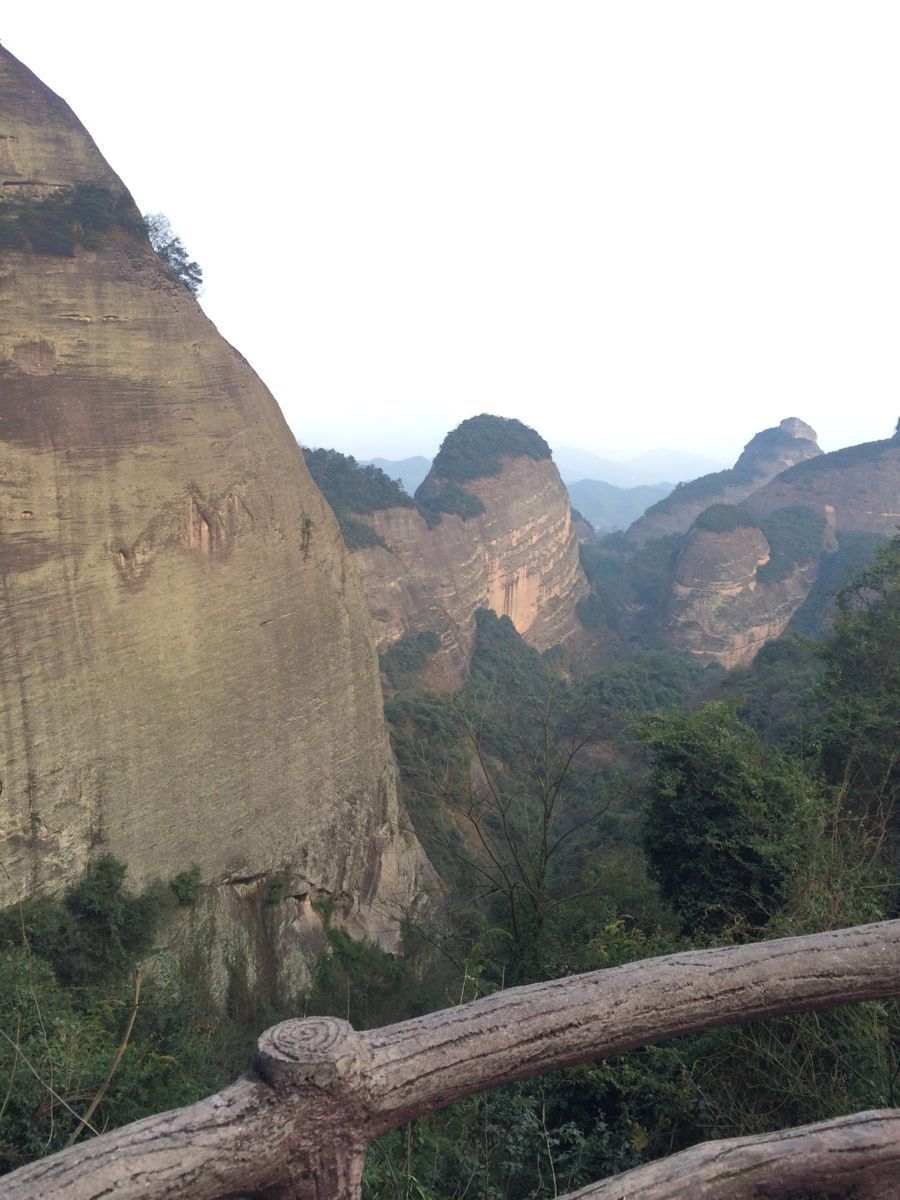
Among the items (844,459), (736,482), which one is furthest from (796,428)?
(844,459)

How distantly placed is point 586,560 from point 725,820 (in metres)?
60.4

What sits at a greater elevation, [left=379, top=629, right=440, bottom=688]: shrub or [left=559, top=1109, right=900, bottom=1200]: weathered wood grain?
[left=559, top=1109, right=900, bottom=1200]: weathered wood grain

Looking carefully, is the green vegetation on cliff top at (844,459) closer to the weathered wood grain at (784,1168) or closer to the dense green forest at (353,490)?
the dense green forest at (353,490)

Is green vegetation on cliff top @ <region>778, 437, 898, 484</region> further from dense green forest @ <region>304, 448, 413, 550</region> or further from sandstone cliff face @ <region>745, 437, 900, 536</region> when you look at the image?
dense green forest @ <region>304, 448, 413, 550</region>

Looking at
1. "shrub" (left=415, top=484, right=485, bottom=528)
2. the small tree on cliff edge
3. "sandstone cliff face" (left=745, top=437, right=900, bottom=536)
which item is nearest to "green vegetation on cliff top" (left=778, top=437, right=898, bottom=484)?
"sandstone cliff face" (left=745, top=437, right=900, bottom=536)

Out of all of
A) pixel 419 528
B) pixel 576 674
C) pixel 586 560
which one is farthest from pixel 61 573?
pixel 586 560

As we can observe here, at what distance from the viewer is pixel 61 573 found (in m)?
13.7

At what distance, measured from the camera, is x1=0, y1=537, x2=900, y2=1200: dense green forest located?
4402 millimetres

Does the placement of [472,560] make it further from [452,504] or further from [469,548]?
[452,504]

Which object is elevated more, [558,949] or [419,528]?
[419,528]

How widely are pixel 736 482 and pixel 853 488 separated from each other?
24.2 meters

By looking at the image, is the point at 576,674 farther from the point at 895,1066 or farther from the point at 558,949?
the point at 895,1066

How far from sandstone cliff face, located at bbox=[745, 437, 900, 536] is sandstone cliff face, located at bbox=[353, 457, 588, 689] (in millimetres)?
23511

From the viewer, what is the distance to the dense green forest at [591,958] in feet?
14.4
